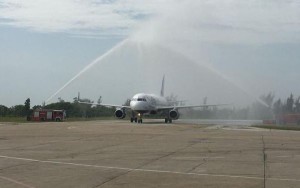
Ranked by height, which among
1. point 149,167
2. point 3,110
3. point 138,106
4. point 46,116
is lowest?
point 149,167

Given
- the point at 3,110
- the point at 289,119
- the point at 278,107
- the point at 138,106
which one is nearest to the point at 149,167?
the point at 138,106

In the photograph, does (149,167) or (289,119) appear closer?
(149,167)

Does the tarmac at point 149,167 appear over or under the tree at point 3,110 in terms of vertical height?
under

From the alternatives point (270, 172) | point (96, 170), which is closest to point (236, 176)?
point (270, 172)

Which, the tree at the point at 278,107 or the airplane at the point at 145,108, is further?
the tree at the point at 278,107

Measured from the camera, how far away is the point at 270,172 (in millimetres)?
13727

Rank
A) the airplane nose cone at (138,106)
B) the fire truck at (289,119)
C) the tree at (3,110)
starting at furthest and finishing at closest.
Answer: the tree at (3,110) < the fire truck at (289,119) < the airplane nose cone at (138,106)

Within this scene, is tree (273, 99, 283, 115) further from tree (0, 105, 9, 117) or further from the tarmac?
tree (0, 105, 9, 117)

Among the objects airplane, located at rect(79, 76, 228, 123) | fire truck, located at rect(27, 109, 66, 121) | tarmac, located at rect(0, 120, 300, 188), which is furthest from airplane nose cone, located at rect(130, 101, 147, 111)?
tarmac, located at rect(0, 120, 300, 188)

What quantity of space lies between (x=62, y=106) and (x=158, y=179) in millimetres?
130400

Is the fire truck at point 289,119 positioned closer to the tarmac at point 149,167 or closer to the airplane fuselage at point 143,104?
the airplane fuselage at point 143,104

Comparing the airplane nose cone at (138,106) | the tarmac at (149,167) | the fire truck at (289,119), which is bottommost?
the tarmac at (149,167)

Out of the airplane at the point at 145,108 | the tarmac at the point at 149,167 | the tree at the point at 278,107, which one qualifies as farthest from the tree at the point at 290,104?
the tarmac at the point at 149,167

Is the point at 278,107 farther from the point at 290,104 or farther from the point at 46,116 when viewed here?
the point at 46,116
